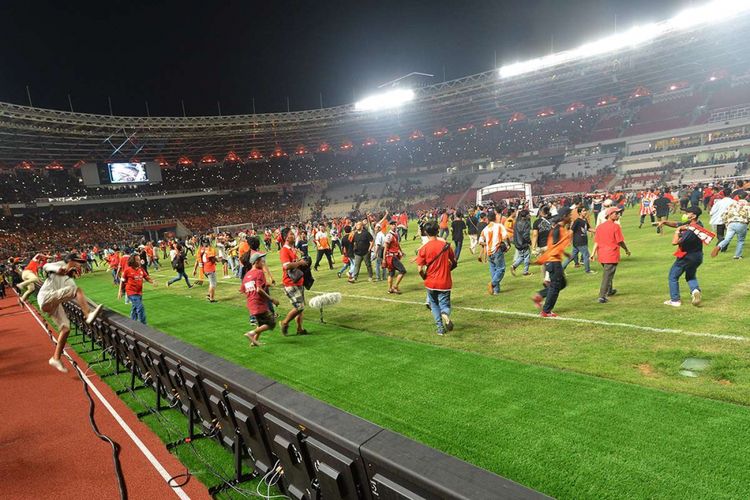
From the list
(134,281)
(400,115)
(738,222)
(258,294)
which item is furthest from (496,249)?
(400,115)

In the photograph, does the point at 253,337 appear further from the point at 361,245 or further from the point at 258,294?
the point at 361,245

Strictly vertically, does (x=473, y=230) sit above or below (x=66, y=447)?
above

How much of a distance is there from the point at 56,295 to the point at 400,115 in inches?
2214

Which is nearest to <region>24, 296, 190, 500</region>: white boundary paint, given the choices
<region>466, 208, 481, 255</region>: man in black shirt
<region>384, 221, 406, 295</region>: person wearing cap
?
<region>384, 221, 406, 295</region>: person wearing cap

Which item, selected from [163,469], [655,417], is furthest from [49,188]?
[655,417]

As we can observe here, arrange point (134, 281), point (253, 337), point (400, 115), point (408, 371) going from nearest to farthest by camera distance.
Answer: point (408, 371) → point (253, 337) → point (134, 281) → point (400, 115)

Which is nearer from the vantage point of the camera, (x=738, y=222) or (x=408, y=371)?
(x=408, y=371)

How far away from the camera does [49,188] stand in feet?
174

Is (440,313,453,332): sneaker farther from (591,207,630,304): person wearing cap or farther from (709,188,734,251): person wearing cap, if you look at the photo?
(709,188,734,251): person wearing cap

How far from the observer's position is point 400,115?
5878 centimetres

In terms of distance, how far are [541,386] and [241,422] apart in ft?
11.2

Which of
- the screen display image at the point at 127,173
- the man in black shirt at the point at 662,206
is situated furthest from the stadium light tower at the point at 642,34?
the screen display image at the point at 127,173

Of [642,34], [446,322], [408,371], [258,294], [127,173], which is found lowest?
[408,371]

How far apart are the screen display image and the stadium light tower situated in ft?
152
